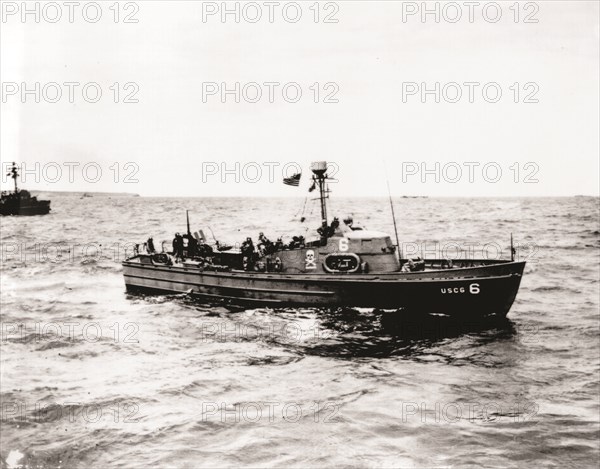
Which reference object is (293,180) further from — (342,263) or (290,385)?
(290,385)

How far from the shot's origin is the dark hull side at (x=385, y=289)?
19.4 metres

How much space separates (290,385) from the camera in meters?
14.0

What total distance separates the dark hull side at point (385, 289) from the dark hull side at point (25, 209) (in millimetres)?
59413

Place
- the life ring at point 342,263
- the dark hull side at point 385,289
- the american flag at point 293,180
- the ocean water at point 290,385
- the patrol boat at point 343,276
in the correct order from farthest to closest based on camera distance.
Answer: the american flag at point 293,180 → the life ring at point 342,263 → the patrol boat at point 343,276 → the dark hull side at point 385,289 → the ocean water at point 290,385

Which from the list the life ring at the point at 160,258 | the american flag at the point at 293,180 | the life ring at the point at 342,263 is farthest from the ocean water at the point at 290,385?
the american flag at the point at 293,180

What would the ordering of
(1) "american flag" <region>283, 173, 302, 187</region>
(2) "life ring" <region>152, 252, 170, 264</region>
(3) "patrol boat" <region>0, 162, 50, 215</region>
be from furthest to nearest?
(3) "patrol boat" <region>0, 162, 50, 215</region>, (2) "life ring" <region>152, 252, 170, 264</region>, (1) "american flag" <region>283, 173, 302, 187</region>

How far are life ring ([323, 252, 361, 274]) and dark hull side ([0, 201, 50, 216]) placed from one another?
213ft

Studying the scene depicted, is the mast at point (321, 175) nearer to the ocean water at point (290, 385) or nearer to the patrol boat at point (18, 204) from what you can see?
the ocean water at point (290, 385)

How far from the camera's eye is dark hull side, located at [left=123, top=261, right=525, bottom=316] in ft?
63.8

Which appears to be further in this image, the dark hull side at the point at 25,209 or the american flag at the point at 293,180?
the dark hull side at the point at 25,209

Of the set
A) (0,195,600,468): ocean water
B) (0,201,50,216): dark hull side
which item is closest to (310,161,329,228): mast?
(0,195,600,468): ocean water

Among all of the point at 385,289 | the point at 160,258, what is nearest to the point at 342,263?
the point at 385,289

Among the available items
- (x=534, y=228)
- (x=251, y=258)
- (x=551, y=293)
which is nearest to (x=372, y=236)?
(x=251, y=258)

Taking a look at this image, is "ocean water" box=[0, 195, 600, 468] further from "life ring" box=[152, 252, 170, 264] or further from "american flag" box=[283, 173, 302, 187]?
"american flag" box=[283, 173, 302, 187]
